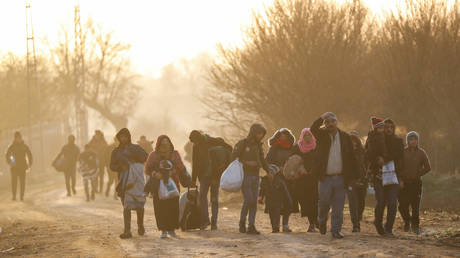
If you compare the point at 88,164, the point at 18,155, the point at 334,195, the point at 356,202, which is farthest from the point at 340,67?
the point at 334,195

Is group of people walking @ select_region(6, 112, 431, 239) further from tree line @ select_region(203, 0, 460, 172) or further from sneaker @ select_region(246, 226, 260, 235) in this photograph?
tree line @ select_region(203, 0, 460, 172)

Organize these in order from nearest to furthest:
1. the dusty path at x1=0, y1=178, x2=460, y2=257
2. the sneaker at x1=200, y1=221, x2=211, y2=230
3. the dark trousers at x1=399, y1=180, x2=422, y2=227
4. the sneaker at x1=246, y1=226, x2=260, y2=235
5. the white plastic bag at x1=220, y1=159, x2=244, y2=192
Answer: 1. the dusty path at x1=0, y1=178, x2=460, y2=257
2. the white plastic bag at x1=220, y1=159, x2=244, y2=192
3. the sneaker at x1=246, y1=226, x2=260, y2=235
4. the dark trousers at x1=399, y1=180, x2=422, y2=227
5. the sneaker at x1=200, y1=221, x2=211, y2=230

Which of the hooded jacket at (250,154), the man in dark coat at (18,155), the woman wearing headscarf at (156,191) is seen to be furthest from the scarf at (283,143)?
the man in dark coat at (18,155)

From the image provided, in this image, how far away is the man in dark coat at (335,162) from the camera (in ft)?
38.5

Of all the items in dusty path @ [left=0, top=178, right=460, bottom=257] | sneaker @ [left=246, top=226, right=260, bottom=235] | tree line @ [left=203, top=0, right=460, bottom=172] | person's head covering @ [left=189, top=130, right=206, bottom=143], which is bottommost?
dusty path @ [left=0, top=178, right=460, bottom=257]

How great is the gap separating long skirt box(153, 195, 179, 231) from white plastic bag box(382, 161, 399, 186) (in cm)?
319

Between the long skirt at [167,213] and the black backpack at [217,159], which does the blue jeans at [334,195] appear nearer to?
the long skirt at [167,213]

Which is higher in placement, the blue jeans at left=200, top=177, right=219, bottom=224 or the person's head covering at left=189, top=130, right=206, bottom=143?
the person's head covering at left=189, top=130, right=206, bottom=143

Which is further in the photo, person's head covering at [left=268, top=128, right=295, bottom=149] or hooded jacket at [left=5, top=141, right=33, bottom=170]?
hooded jacket at [left=5, top=141, right=33, bottom=170]

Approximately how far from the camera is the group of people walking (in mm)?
11852

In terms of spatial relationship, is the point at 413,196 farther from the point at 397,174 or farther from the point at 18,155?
the point at 18,155

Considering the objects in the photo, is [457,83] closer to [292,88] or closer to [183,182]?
[292,88]

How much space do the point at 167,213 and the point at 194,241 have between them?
3.16 ft

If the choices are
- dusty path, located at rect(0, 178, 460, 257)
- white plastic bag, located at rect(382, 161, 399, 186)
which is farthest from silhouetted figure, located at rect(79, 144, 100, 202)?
white plastic bag, located at rect(382, 161, 399, 186)
